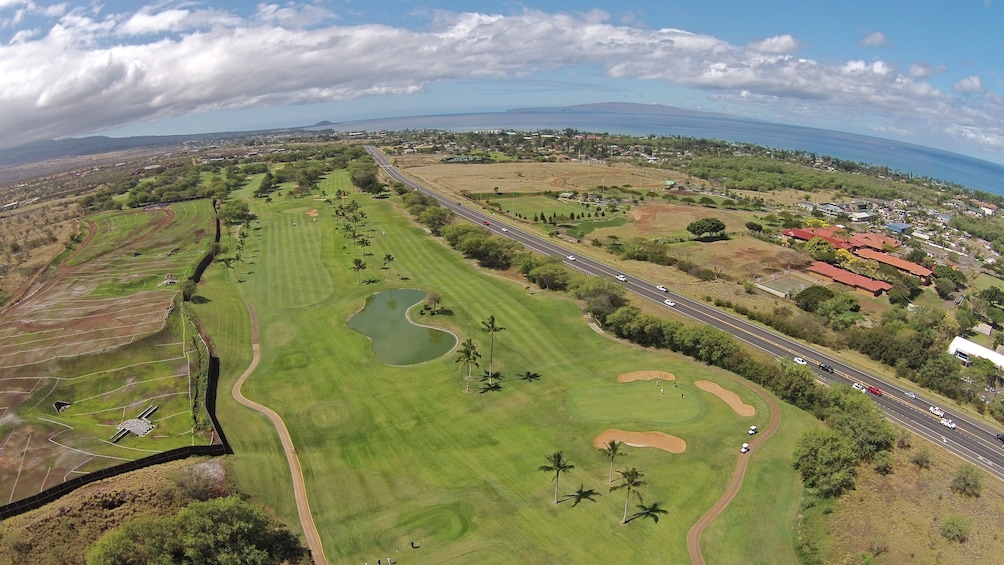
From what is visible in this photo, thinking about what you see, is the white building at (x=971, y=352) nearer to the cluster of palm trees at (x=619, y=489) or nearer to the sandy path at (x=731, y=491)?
the sandy path at (x=731, y=491)

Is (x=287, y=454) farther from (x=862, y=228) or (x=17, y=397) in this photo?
(x=862, y=228)

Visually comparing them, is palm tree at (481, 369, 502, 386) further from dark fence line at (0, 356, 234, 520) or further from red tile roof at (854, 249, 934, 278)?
red tile roof at (854, 249, 934, 278)

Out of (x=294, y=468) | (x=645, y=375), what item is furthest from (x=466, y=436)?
(x=645, y=375)

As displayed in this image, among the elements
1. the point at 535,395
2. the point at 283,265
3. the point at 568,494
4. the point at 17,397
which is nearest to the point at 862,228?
the point at 535,395

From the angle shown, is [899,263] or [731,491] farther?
[899,263]

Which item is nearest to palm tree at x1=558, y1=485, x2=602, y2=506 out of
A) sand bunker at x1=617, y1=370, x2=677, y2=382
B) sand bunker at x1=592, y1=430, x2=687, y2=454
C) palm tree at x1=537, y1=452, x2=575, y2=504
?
palm tree at x1=537, y1=452, x2=575, y2=504

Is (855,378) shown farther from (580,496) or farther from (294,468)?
(294,468)
